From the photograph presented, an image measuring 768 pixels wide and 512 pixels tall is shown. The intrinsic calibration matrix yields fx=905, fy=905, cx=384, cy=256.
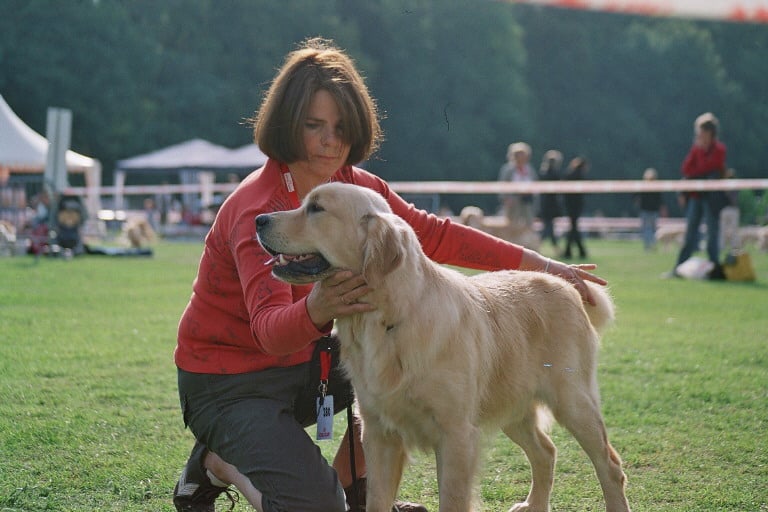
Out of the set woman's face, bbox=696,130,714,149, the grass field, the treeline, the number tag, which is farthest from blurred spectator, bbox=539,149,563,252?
the number tag

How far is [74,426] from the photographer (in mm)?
4570

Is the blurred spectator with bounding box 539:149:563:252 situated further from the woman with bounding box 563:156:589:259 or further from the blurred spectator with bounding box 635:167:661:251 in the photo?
the blurred spectator with bounding box 635:167:661:251

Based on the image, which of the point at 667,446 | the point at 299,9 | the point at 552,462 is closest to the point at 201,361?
the point at 552,462

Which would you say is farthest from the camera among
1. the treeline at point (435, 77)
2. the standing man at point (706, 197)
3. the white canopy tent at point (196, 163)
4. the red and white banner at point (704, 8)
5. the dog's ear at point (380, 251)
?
the treeline at point (435, 77)

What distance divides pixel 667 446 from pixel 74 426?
2.95m

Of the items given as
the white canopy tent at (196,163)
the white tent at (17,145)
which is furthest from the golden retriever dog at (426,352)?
the white canopy tent at (196,163)

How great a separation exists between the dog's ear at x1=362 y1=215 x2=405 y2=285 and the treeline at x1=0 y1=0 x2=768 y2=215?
14.6 metres

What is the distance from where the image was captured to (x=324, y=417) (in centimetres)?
340

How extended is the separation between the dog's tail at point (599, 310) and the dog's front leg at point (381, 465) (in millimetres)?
1189

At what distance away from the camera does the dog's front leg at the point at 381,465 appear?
3.26 m

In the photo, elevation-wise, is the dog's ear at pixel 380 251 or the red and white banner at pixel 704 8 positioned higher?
the red and white banner at pixel 704 8

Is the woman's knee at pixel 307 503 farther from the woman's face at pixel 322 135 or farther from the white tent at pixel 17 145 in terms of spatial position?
the white tent at pixel 17 145

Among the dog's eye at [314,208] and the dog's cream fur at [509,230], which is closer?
the dog's eye at [314,208]

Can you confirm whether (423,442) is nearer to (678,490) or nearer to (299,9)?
(678,490)
